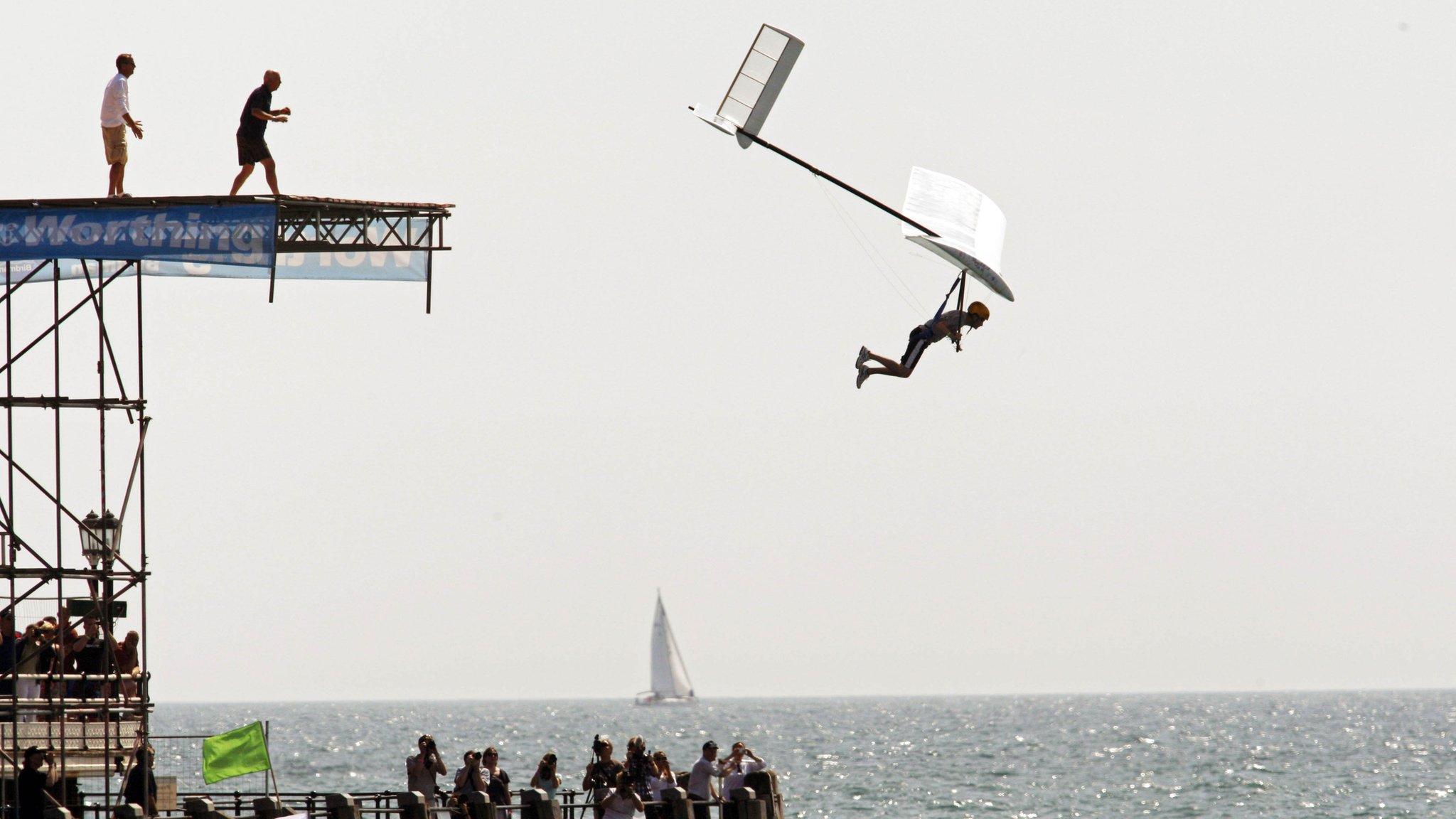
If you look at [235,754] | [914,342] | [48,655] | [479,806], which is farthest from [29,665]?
[914,342]

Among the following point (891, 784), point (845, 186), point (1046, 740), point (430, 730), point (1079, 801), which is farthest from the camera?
point (430, 730)

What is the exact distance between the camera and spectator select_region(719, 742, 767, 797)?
1073 inches

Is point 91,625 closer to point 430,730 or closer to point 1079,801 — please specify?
point 1079,801

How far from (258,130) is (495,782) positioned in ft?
26.7

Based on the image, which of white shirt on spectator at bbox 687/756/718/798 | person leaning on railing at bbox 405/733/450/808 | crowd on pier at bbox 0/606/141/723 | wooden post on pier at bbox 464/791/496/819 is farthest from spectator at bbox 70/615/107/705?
white shirt on spectator at bbox 687/756/718/798

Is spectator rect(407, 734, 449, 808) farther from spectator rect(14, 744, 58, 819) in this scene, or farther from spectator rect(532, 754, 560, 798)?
spectator rect(14, 744, 58, 819)

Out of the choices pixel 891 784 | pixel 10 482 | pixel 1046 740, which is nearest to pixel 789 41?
pixel 10 482

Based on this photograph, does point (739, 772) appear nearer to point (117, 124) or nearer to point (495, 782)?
point (495, 782)

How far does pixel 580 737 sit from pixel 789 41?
5135 inches

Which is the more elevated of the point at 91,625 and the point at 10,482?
the point at 10,482

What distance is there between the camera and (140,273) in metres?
26.7

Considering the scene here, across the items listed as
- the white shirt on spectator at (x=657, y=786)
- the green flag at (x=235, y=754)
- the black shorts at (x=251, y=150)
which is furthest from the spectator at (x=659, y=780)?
the black shorts at (x=251, y=150)

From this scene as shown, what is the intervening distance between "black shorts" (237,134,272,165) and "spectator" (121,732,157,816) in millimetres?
6895

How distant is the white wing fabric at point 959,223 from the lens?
74.6 ft
